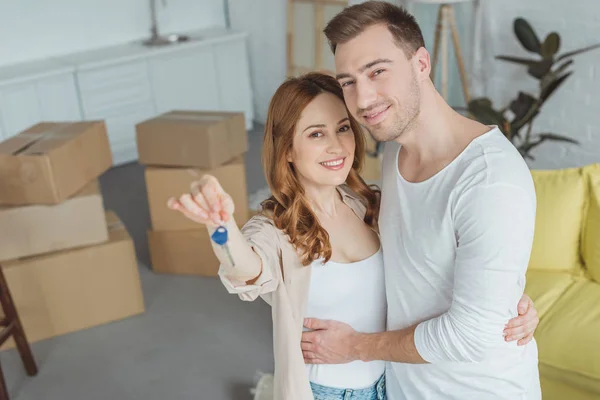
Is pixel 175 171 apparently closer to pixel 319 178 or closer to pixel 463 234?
pixel 319 178

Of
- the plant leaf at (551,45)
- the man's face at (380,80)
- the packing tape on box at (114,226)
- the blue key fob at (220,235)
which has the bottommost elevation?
the packing tape on box at (114,226)

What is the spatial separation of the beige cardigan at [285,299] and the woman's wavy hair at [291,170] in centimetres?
3

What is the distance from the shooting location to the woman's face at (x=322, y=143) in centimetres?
147

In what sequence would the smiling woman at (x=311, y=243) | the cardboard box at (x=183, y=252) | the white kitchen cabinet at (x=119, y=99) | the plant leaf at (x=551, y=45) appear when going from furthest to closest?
the white kitchen cabinet at (x=119, y=99) < the cardboard box at (x=183, y=252) < the plant leaf at (x=551, y=45) < the smiling woman at (x=311, y=243)

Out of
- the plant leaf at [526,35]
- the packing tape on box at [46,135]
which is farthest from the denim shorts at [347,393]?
the plant leaf at [526,35]

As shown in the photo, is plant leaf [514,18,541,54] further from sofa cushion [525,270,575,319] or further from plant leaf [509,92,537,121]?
sofa cushion [525,270,575,319]

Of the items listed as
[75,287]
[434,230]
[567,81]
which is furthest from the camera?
[567,81]

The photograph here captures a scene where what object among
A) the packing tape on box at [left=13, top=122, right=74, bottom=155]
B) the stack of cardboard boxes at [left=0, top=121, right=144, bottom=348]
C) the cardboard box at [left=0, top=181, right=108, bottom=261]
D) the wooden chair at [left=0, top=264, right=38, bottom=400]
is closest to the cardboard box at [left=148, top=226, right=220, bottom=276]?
the stack of cardboard boxes at [left=0, top=121, right=144, bottom=348]

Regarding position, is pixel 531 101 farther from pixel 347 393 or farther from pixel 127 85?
pixel 127 85

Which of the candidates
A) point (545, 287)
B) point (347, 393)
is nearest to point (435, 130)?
point (347, 393)

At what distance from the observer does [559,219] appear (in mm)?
2338

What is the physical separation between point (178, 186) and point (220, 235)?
2.22 meters

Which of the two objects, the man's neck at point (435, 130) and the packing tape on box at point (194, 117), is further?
the packing tape on box at point (194, 117)

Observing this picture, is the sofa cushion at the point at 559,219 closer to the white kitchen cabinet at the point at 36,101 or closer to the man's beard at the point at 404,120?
the man's beard at the point at 404,120
